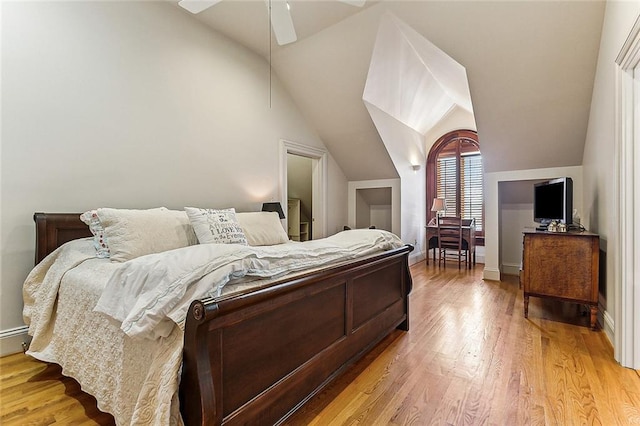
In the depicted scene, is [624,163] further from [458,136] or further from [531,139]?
[458,136]

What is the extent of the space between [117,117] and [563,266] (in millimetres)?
4249

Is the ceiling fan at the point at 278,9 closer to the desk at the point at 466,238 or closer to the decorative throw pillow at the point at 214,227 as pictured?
the decorative throw pillow at the point at 214,227

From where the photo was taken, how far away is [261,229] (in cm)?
318

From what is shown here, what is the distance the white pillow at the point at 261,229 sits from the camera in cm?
306

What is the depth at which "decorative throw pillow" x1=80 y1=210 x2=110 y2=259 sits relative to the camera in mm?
2146

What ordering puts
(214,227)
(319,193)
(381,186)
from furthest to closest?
1. (381,186)
2. (319,193)
3. (214,227)

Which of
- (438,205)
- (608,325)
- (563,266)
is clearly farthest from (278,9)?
(438,205)

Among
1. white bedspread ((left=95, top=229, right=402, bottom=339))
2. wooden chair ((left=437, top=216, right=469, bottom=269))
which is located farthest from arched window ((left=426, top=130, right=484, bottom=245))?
white bedspread ((left=95, top=229, right=402, bottom=339))

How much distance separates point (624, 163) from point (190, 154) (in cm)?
364

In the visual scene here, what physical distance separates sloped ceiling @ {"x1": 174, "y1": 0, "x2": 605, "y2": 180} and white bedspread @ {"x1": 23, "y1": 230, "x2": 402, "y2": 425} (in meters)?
2.67

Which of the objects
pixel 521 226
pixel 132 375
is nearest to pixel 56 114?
pixel 132 375

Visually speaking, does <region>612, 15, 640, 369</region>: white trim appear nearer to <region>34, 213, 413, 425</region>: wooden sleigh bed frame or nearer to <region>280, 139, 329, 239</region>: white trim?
<region>34, 213, 413, 425</region>: wooden sleigh bed frame

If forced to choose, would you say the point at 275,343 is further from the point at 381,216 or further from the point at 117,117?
the point at 381,216

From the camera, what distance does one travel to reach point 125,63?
9.20 ft
